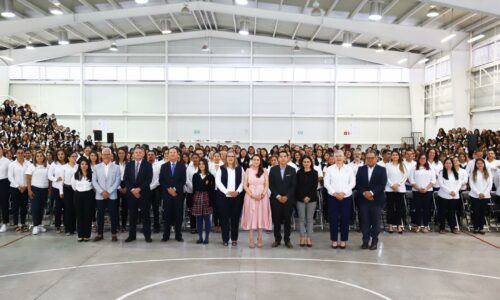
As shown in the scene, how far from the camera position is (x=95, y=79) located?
21.3m

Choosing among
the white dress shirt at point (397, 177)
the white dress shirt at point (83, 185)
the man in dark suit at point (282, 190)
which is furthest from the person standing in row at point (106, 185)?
the white dress shirt at point (397, 177)

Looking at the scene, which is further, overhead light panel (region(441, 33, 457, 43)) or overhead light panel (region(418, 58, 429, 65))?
overhead light panel (region(418, 58, 429, 65))

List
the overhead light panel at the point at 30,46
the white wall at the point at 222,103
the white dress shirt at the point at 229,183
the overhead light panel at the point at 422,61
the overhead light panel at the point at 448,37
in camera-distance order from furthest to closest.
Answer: the white wall at the point at 222,103 < the overhead light panel at the point at 422,61 < the overhead light panel at the point at 30,46 < the overhead light panel at the point at 448,37 < the white dress shirt at the point at 229,183

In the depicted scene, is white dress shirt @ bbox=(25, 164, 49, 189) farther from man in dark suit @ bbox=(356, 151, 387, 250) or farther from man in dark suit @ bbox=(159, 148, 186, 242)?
man in dark suit @ bbox=(356, 151, 387, 250)

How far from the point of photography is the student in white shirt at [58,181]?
7.77 m

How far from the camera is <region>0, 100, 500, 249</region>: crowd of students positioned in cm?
698

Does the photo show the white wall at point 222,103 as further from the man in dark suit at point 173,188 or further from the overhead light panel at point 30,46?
the man in dark suit at point 173,188

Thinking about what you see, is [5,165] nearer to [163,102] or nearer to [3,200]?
[3,200]

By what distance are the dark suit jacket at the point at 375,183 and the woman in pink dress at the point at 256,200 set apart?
5.30 feet

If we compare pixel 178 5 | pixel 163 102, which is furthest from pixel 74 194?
pixel 163 102

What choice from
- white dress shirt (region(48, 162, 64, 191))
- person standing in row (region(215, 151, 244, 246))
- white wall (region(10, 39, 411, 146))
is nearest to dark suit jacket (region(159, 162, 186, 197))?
person standing in row (region(215, 151, 244, 246))

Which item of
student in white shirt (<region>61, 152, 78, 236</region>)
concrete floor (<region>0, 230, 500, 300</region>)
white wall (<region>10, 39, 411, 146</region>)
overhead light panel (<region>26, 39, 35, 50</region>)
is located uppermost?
overhead light panel (<region>26, 39, 35, 50</region>)

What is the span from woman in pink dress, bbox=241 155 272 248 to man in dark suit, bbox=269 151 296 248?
0.37 ft

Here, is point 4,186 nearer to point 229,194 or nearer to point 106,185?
point 106,185
